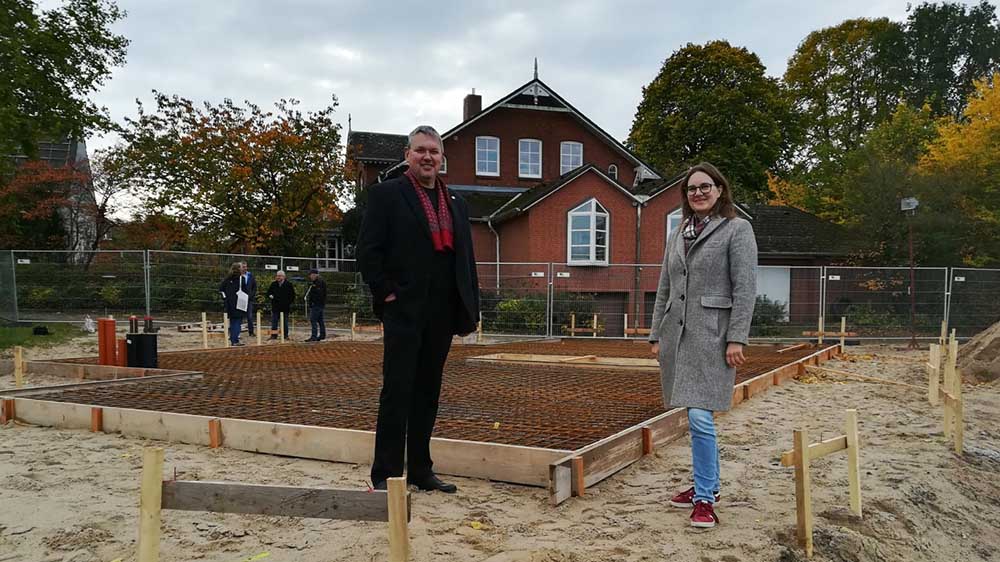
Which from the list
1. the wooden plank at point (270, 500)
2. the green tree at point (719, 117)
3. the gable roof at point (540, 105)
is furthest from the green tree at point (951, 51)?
the wooden plank at point (270, 500)

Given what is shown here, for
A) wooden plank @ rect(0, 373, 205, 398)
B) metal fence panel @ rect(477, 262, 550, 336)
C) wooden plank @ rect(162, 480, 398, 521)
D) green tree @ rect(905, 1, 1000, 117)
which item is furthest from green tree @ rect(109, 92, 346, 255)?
green tree @ rect(905, 1, 1000, 117)

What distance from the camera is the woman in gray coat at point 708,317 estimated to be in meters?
3.17

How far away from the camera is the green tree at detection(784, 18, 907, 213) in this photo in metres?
36.4

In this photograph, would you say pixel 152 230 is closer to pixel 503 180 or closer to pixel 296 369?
pixel 503 180

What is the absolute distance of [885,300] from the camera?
16.8 metres

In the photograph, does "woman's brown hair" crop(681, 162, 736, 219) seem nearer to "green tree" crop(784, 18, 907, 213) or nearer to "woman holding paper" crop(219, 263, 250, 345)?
"woman holding paper" crop(219, 263, 250, 345)

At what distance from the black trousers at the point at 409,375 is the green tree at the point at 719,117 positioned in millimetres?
31021

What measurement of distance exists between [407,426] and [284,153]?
22494 mm

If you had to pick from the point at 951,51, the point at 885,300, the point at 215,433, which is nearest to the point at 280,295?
the point at 215,433

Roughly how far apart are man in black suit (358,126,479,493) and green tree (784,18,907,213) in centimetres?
3637

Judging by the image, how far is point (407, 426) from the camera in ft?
12.0

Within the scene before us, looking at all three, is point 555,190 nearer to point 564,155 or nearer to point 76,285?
point 564,155

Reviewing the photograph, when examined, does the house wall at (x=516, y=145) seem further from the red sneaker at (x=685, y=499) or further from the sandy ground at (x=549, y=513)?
the red sneaker at (x=685, y=499)

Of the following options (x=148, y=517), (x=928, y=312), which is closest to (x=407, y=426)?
(x=148, y=517)
